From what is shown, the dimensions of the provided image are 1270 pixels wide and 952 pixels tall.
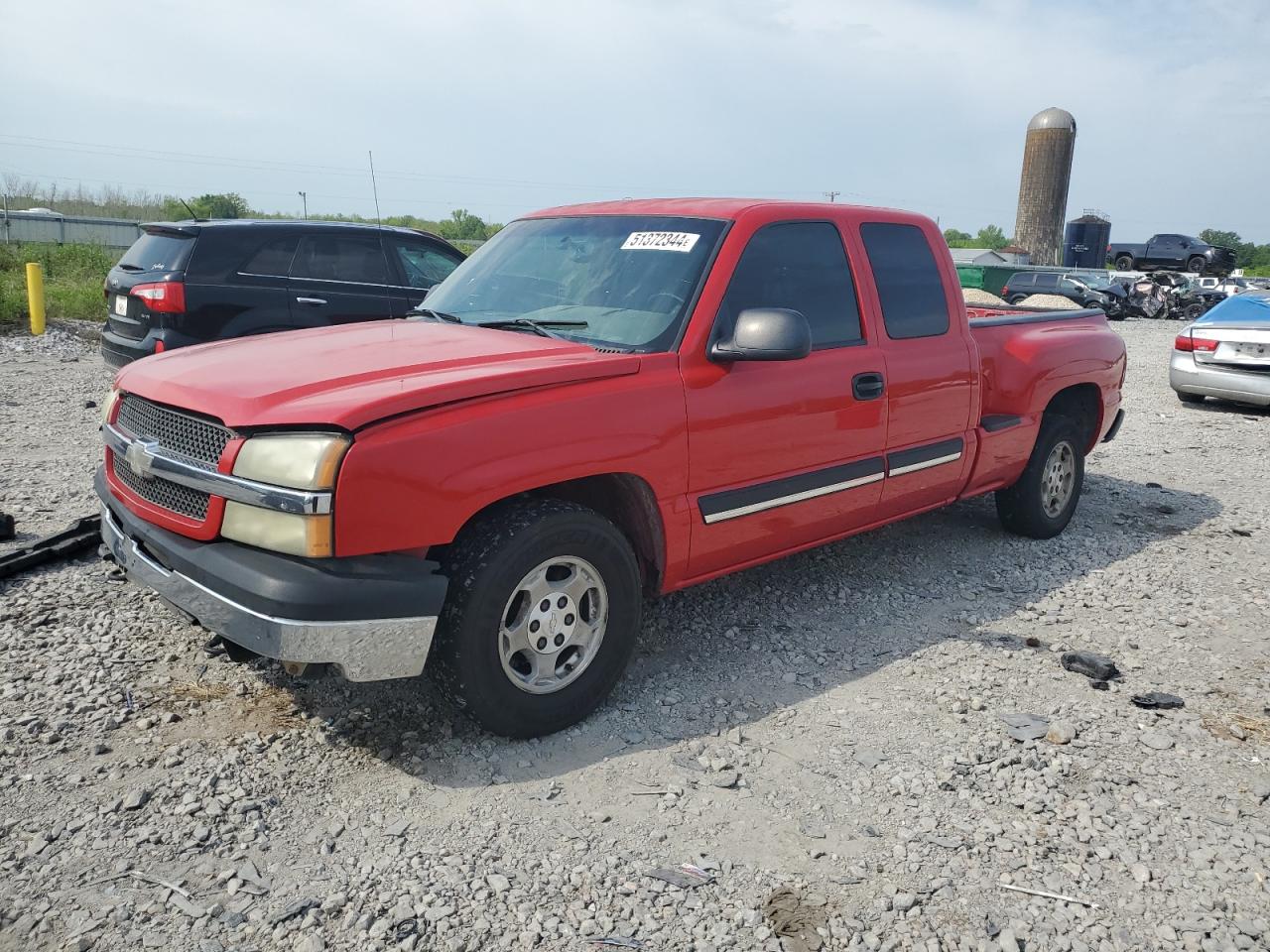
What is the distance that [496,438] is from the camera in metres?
3.19

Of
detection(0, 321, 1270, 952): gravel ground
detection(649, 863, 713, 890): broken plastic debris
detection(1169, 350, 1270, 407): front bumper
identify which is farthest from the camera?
detection(1169, 350, 1270, 407): front bumper

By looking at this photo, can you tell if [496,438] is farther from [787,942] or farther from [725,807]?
[787,942]

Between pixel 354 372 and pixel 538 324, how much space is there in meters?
0.92

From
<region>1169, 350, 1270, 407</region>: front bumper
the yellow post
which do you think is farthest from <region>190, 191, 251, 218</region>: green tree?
<region>1169, 350, 1270, 407</region>: front bumper

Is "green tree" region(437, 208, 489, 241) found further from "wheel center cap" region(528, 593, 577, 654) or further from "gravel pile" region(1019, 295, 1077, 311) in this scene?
"wheel center cap" region(528, 593, 577, 654)

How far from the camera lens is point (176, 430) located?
3.39m

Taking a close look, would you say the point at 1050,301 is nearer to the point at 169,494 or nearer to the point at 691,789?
the point at 691,789

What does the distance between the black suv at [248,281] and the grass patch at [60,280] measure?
21.6ft

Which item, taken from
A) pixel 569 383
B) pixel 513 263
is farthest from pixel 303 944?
pixel 513 263

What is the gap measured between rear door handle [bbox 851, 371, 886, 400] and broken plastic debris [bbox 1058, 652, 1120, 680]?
1415 mm

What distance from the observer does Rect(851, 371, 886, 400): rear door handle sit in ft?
14.4

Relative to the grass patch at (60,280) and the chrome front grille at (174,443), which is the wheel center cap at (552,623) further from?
the grass patch at (60,280)

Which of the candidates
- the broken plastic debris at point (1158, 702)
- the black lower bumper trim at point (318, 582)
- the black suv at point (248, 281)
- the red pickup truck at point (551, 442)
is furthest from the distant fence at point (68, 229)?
the broken plastic debris at point (1158, 702)

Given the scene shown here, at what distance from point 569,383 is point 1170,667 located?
2.96m
